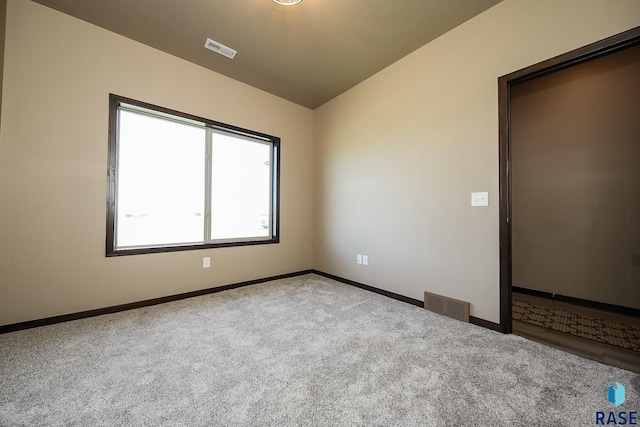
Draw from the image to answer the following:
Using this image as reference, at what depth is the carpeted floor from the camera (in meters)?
1.96

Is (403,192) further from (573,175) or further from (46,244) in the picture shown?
(46,244)

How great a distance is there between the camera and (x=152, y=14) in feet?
7.39

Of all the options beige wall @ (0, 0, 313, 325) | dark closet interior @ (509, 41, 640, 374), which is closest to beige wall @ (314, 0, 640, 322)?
dark closet interior @ (509, 41, 640, 374)

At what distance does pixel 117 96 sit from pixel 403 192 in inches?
128

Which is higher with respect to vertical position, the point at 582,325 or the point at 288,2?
the point at 288,2

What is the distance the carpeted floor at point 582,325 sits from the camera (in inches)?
77.3

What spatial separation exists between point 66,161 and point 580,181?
5478mm

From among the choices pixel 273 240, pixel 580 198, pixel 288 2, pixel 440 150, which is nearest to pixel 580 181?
pixel 580 198

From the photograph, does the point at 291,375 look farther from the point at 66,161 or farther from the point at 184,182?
the point at 66,161

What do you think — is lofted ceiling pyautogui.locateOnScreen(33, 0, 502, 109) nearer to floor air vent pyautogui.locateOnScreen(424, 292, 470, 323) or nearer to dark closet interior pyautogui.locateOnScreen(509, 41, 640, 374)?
dark closet interior pyautogui.locateOnScreen(509, 41, 640, 374)

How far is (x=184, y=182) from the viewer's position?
10.0ft

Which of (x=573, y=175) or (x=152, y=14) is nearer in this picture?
(x=152, y=14)

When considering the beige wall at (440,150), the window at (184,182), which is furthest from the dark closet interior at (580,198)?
the window at (184,182)

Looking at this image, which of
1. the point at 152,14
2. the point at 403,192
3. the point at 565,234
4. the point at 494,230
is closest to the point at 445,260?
the point at 494,230
